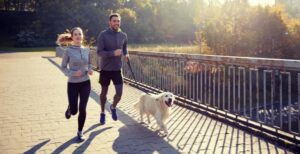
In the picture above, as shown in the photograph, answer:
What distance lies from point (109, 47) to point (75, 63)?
3.57 ft

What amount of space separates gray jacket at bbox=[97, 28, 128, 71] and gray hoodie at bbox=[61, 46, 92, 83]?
82cm

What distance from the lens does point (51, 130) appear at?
6.90 metres

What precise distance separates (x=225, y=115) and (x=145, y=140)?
1.95 metres

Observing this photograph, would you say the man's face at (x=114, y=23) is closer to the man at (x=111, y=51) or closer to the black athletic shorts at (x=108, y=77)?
the man at (x=111, y=51)

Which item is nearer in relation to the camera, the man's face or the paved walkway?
the paved walkway

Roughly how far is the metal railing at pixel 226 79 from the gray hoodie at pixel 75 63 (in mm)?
2624

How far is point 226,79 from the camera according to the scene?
31.7 ft

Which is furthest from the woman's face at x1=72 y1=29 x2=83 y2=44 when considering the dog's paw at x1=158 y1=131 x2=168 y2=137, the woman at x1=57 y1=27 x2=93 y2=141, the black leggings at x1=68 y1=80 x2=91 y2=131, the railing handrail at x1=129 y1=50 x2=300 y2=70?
the railing handrail at x1=129 y1=50 x2=300 y2=70

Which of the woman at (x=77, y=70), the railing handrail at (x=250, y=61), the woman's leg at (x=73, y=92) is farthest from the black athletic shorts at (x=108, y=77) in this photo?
the railing handrail at (x=250, y=61)

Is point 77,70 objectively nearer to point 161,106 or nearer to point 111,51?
point 111,51

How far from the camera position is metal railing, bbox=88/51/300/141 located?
5953mm

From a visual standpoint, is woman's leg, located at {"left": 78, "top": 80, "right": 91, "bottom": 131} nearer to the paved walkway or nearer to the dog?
the paved walkway

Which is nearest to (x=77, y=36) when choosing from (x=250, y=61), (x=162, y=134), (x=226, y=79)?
(x=162, y=134)

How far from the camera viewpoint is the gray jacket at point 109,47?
6.94m
